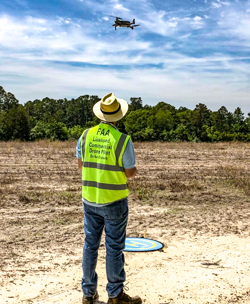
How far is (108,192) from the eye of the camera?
3.10m

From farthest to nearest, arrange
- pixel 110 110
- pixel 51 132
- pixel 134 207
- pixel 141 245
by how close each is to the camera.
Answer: pixel 51 132, pixel 134 207, pixel 141 245, pixel 110 110

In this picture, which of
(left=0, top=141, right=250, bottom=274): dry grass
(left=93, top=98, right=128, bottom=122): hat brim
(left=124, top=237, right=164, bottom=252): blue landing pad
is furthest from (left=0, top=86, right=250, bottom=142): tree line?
(left=93, top=98, right=128, bottom=122): hat brim

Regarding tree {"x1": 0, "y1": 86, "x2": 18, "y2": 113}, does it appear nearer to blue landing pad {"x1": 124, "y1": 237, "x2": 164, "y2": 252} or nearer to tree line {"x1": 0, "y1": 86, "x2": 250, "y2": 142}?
tree line {"x1": 0, "y1": 86, "x2": 250, "y2": 142}

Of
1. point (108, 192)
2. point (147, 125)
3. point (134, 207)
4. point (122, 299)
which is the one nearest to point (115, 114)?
point (108, 192)

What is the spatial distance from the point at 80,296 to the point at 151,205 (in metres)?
4.40

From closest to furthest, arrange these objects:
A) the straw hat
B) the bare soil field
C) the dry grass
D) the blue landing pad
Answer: the straw hat → the bare soil field → the blue landing pad → the dry grass

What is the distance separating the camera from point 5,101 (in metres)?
48.7

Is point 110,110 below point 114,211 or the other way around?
the other way around

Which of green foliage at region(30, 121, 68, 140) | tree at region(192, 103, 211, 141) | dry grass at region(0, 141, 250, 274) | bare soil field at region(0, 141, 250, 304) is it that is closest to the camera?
bare soil field at region(0, 141, 250, 304)

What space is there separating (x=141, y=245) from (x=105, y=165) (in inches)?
92.1

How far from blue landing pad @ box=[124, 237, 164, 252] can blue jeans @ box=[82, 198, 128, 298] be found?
5.24ft

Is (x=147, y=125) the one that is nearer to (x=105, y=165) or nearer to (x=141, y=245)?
(x=141, y=245)

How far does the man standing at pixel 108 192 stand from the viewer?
3088mm

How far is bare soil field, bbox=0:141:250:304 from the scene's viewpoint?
3.69 metres
